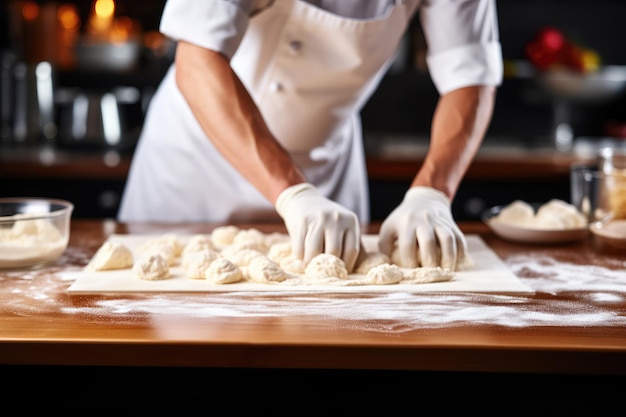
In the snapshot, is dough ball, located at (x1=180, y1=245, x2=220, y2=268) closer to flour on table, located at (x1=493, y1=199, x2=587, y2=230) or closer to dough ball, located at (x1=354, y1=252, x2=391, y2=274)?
Result: dough ball, located at (x1=354, y1=252, x2=391, y2=274)

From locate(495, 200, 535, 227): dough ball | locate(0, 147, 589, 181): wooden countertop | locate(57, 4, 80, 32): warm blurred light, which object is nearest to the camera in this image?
locate(495, 200, 535, 227): dough ball

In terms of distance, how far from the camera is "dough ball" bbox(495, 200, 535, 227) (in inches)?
66.8

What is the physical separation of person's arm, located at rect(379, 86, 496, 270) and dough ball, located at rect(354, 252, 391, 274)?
1.2 inches

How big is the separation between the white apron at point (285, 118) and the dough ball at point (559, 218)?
53 cm

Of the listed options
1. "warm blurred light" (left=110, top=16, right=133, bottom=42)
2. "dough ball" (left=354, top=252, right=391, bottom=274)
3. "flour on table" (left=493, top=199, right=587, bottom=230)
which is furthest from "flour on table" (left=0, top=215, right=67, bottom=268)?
"warm blurred light" (left=110, top=16, right=133, bottom=42)

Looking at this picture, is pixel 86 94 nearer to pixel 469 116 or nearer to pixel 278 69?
pixel 278 69

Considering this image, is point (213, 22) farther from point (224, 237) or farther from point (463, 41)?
point (463, 41)

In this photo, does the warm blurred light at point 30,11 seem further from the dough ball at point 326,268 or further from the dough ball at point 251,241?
the dough ball at point 326,268

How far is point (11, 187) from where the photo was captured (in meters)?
2.98

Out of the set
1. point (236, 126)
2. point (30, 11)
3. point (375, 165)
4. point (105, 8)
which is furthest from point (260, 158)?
point (30, 11)

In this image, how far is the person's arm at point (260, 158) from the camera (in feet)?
4.55

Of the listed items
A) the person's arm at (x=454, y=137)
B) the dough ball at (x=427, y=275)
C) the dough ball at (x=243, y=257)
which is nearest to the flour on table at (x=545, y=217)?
the person's arm at (x=454, y=137)

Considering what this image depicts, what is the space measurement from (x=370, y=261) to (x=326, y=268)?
0.38ft

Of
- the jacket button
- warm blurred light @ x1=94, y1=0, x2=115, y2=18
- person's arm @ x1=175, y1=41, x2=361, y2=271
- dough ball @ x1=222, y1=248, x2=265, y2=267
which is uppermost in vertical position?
warm blurred light @ x1=94, y1=0, x2=115, y2=18
